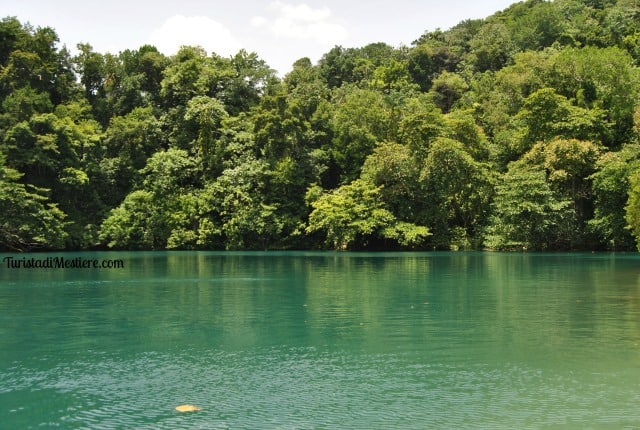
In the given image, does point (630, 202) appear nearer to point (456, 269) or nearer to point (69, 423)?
point (456, 269)

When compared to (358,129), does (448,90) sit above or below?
above

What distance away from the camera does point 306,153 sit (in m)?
53.2

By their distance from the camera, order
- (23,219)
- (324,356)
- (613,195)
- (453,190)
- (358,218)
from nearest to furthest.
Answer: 1. (324,356)
2. (613,195)
3. (23,219)
4. (453,190)
5. (358,218)

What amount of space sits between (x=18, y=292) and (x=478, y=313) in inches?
597

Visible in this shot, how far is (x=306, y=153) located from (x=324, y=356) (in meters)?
42.7

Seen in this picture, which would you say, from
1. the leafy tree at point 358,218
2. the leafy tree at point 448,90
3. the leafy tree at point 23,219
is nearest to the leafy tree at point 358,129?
the leafy tree at point 358,218

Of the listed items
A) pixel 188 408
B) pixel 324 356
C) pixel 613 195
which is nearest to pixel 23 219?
pixel 324 356

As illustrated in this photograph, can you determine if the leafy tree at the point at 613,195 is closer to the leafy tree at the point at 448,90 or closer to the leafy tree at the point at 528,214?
the leafy tree at the point at 528,214

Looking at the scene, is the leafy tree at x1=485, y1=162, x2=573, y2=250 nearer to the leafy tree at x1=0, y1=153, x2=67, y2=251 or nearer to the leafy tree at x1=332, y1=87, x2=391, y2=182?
the leafy tree at x1=332, y1=87, x2=391, y2=182

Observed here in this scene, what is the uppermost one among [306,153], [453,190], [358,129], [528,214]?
[358,129]

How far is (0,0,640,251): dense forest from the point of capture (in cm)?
4488

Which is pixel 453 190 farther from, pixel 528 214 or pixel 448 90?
pixel 448 90

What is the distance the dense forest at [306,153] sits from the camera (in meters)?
44.9

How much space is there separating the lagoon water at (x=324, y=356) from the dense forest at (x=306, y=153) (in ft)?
80.0
